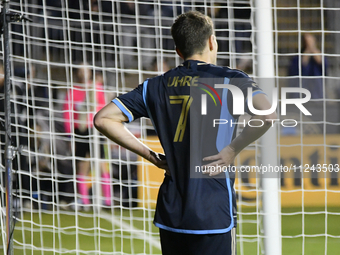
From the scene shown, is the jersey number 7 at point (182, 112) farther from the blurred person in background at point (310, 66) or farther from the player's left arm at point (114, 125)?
the blurred person in background at point (310, 66)

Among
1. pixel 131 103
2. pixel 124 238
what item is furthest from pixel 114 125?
pixel 124 238

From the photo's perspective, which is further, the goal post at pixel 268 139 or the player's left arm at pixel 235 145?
the goal post at pixel 268 139

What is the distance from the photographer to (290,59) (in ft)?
17.1

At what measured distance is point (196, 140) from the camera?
1.46 metres

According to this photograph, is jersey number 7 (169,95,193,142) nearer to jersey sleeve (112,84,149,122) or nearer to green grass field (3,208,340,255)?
jersey sleeve (112,84,149,122)

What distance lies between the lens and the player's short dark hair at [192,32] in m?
1.46

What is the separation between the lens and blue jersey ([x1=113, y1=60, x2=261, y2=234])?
1.43 m

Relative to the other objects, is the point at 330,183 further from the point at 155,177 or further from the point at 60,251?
the point at 60,251

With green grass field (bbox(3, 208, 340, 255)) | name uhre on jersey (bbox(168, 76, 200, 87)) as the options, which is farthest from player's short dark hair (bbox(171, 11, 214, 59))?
green grass field (bbox(3, 208, 340, 255))

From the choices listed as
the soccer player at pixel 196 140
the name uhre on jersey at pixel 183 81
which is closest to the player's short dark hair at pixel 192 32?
the soccer player at pixel 196 140

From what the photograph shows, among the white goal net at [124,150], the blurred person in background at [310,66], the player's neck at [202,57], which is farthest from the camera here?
the blurred person in background at [310,66]

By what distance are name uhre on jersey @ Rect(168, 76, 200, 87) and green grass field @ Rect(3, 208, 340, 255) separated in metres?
1.76

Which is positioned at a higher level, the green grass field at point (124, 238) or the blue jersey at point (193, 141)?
the blue jersey at point (193, 141)

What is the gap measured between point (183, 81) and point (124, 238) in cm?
264
